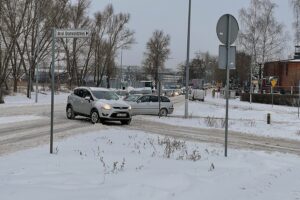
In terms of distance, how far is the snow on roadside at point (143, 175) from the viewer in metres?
6.52

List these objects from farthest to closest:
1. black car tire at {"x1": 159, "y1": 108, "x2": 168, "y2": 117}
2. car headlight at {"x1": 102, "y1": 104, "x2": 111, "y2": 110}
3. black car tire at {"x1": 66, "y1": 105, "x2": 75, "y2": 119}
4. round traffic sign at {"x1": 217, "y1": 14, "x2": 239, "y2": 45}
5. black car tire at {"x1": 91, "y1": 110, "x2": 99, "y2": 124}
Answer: black car tire at {"x1": 159, "y1": 108, "x2": 168, "y2": 117} < black car tire at {"x1": 66, "y1": 105, "x2": 75, "y2": 119} < black car tire at {"x1": 91, "y1": 110, "x2": 99, "y2": 124} < car headlight at {"x1": 102, "y1": 104, "x2": 111, "y2": 110} < round traffic sign at {"x1": 217, "y1": 14, "x2": 239, "y2": 45}

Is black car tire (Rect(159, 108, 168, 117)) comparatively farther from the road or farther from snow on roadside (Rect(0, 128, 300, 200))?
snow on roadside (Rect(0, 128, 300, 200))

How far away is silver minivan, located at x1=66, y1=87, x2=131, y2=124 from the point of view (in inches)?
847

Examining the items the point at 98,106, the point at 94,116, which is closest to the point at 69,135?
the point at 98,106

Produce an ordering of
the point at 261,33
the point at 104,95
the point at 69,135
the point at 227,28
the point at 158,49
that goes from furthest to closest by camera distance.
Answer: the point at 158,49
the point at 261,33
the point at 104,95
the point at 69,135
the point at 227,28

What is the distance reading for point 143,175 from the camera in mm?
7816

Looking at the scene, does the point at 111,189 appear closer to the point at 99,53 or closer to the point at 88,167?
the point at 88,167

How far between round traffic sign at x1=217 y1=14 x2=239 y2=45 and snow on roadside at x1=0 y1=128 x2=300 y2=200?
2676 millimetres

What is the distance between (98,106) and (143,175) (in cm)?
1404

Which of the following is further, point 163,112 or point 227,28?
point 163,112

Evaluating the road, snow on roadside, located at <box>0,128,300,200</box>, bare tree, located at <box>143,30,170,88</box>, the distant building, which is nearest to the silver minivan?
the road

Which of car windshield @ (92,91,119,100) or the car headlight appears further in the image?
car windshield @ (92,91,119,100)

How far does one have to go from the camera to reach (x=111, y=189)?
6.58 meters

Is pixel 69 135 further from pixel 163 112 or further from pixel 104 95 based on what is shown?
pixel 163 112
